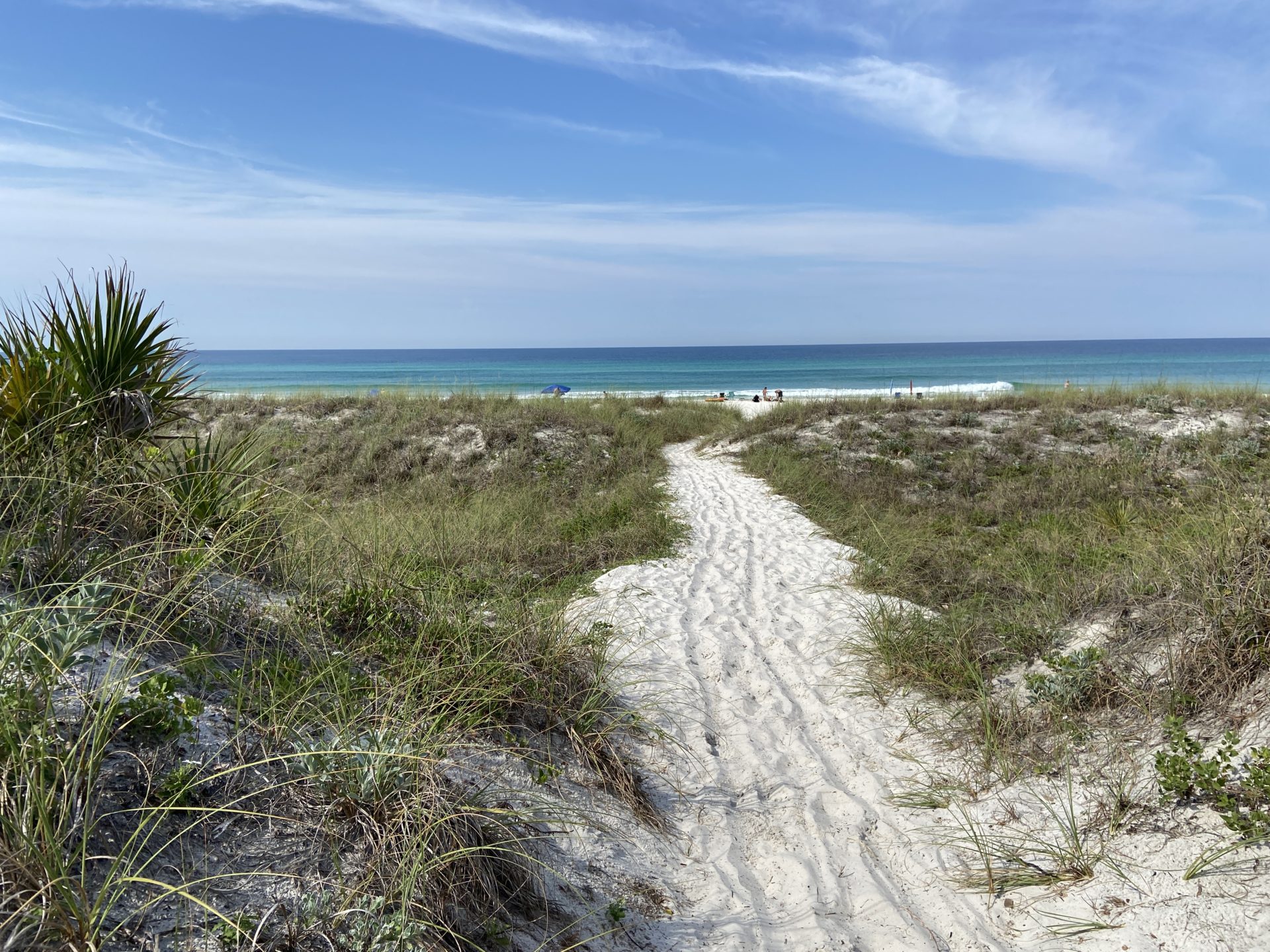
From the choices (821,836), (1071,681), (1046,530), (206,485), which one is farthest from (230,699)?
(1046,530)

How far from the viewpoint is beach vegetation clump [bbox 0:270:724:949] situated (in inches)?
97.1

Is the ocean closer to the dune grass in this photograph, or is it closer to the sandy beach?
the dune grass

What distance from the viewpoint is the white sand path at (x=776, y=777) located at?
11.3 feet

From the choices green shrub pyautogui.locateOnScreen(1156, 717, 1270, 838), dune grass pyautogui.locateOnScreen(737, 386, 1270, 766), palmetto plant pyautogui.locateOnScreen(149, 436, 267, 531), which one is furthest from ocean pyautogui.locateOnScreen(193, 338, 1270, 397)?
palmetto plant pyautogui.locateOnScreen(149, 436, 267, 531)

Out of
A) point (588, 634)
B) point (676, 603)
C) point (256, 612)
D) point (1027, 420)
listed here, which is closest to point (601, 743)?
point (588, 634)

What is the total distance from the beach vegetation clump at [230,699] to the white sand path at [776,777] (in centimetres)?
52

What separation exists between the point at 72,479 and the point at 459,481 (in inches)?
412

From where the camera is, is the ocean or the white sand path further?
the ocean

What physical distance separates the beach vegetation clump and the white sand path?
0.52 metres

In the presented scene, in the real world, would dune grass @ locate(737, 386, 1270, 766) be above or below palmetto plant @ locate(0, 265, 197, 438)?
below

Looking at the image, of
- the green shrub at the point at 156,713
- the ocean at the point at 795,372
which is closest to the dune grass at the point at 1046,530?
the green shrub at the point at 156,713

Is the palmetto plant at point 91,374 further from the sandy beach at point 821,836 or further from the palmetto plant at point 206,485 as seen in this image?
the sandy beach at point 821,836

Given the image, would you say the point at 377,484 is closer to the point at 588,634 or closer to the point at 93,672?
the point at 588,634

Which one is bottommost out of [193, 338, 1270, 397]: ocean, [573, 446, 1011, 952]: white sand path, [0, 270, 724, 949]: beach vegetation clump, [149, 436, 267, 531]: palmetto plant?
[573, 446, 1011, 952]: white sand path
